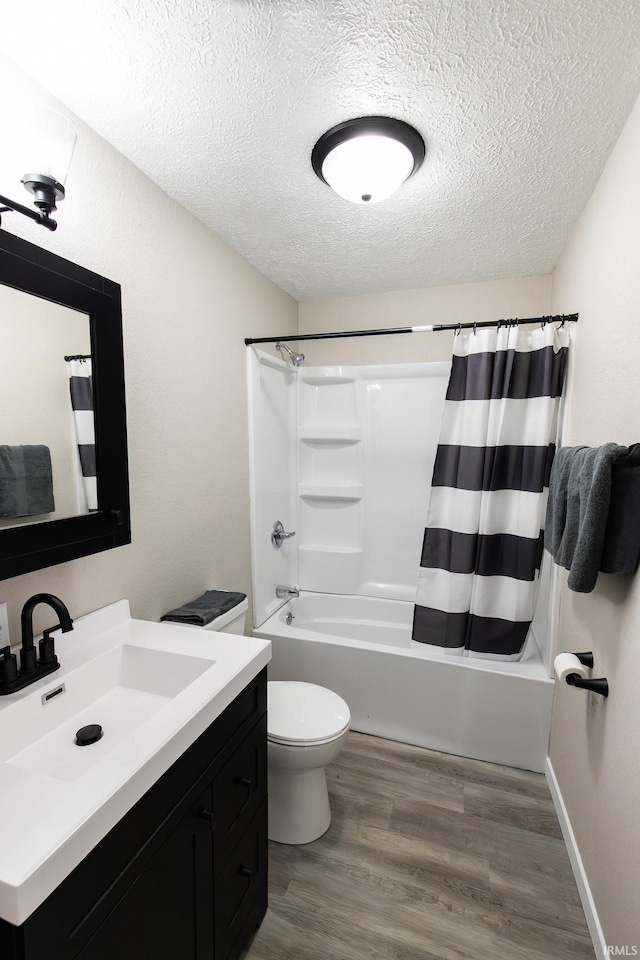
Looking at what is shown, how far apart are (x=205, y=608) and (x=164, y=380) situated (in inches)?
36.3

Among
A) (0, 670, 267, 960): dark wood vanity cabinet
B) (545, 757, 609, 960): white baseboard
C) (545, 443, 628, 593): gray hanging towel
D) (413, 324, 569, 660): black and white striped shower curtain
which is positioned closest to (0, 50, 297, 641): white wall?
(0, 670, 267, 960): dark wood vanity cabinet

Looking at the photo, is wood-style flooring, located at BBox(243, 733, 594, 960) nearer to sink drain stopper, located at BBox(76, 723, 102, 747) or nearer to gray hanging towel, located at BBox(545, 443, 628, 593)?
sink drain stopper, located at BBox(76, 723, 102, 747)

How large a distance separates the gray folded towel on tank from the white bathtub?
63 centimetres

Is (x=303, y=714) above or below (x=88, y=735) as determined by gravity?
below

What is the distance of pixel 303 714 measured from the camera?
1.75 m

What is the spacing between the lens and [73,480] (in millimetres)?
1285

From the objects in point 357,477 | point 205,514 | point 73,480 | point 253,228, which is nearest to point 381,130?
point 253,228

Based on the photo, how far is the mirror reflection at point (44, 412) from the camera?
112 centimetres

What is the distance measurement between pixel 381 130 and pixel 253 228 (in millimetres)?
806

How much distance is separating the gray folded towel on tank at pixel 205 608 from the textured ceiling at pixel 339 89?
1.63 meters

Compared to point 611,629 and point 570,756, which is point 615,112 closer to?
point 611,629

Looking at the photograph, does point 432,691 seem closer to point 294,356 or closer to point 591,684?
point 591,684

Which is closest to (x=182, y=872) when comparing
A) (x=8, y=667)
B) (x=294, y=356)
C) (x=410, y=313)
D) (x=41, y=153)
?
(x=8, y=667)

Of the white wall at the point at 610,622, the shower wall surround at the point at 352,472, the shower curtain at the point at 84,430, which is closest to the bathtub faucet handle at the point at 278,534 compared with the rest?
the shower wall surround at the point at 352,472
